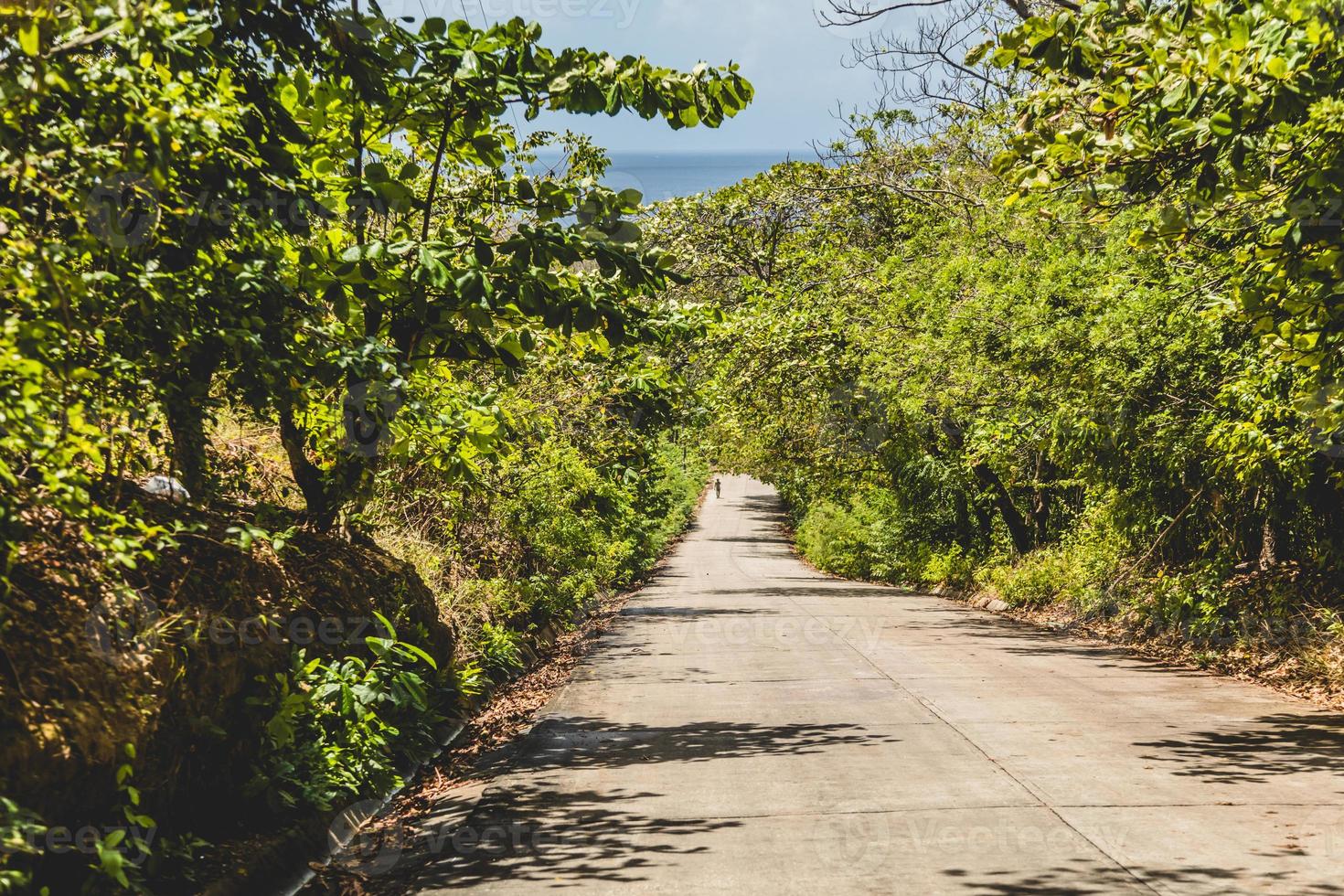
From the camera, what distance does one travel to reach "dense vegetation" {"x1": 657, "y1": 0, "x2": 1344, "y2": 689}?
292 inches

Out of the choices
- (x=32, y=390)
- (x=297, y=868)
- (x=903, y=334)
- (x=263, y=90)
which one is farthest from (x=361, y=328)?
(x=903, y=334)

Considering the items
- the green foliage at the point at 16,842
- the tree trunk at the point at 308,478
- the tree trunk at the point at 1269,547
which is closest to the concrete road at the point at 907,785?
the tree trunk at the point at 1269,547

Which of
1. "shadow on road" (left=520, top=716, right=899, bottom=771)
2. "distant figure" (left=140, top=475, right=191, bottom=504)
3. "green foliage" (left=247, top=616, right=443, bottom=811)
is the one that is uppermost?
"distant figure" (left=140, top=475, right=191, bottom=504)

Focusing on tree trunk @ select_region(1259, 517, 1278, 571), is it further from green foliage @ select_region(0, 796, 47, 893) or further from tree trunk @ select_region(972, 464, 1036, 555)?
green foliage @ select_region(0, 796, 47, 893)

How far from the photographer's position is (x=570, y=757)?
9.32m

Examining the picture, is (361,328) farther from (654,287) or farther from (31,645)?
(31,645)

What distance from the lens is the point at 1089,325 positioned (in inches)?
627

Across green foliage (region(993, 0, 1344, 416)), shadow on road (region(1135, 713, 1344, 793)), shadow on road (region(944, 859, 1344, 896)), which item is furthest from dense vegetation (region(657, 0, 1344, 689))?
shadow on road (region(944, 859, 1344, 896))

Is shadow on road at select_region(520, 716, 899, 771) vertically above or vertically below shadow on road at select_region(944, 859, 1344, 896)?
below

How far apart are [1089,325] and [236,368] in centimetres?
1211

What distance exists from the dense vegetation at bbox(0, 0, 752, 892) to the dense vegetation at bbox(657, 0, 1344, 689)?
2.91m

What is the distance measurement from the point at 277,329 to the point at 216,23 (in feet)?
5.55

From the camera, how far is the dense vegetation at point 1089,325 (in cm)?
743

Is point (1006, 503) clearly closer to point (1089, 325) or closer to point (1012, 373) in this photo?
point (1012, 373)
